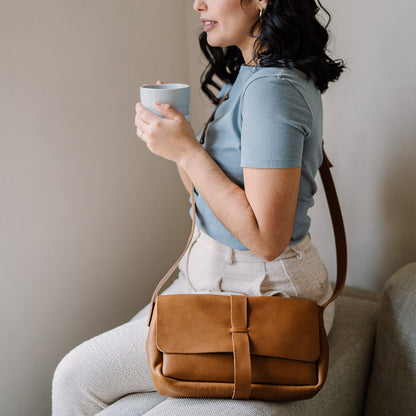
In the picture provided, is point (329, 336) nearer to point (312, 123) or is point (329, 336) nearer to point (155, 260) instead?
point (312, 123)

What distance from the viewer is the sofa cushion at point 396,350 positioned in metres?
1.01

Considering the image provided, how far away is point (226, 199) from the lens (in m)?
0.83

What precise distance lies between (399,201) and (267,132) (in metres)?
0.72

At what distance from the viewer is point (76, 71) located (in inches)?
47.3

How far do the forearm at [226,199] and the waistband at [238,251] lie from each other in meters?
0.08

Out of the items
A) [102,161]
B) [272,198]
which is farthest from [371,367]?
[102,161]

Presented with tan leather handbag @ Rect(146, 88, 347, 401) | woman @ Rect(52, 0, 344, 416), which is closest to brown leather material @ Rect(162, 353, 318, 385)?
tan leather handbag @ Rect(146, 88, 347, 401)

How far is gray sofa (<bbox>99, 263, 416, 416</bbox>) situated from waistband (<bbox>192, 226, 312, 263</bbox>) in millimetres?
252

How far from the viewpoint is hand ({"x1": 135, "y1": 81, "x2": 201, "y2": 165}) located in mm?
851

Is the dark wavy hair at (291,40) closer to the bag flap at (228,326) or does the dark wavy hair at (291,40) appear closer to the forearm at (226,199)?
the forearm at (226,199)

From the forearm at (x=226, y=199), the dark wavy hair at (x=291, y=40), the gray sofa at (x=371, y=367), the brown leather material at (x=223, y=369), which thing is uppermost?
the dark wavy hair at (x=291, y=40)

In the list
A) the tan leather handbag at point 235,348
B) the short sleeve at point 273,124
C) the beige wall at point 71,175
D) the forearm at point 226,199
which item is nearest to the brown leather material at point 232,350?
the tan leather handbag at point 235,348

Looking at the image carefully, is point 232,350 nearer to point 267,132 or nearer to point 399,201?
point 267,132

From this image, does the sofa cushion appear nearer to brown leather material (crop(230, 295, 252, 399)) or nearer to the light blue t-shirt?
the light blue t-shirt
